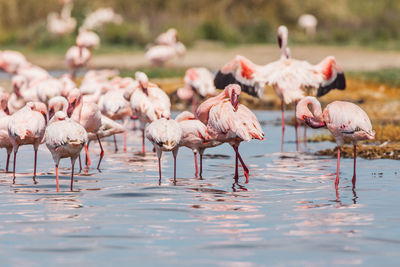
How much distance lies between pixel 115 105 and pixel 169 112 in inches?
108

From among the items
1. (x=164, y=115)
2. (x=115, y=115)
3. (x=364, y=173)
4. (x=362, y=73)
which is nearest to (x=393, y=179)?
(x=364, y=173)

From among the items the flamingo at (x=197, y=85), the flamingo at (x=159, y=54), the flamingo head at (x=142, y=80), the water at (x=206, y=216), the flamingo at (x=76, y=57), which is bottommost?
the water at (x=206, y=216)

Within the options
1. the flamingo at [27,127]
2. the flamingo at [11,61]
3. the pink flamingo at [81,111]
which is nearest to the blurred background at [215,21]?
the flamingo at [11,61]

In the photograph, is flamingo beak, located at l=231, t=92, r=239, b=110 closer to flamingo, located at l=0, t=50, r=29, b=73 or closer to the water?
the water

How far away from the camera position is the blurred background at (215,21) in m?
35.3

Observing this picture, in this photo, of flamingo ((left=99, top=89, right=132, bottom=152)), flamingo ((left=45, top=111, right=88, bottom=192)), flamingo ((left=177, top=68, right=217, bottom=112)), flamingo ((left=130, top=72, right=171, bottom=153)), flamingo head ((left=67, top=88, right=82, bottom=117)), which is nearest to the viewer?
flamingo ((left=45, top=111, right=88, bottom=192))

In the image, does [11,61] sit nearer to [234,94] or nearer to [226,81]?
[226,81]

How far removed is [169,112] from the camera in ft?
34.6

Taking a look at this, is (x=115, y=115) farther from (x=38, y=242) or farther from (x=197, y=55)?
(x=197, y=55)

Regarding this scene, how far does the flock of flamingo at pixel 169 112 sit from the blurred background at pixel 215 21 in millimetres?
18346

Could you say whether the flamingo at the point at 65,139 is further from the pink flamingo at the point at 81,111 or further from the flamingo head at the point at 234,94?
the flamingo head at the point at 234,94

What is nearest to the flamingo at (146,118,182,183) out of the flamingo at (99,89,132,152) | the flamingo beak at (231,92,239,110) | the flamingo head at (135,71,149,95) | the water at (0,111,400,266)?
the water at (0,111,400,266)

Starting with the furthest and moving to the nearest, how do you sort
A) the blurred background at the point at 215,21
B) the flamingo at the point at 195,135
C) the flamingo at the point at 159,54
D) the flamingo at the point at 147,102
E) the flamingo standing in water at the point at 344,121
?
the blurred background at the point at 215,21, the flamingo at the point at 159,54, the flamingo at the point at 147,102, the flamingo at the point at 195,135, the flamingo standing in water at the point at 344,121

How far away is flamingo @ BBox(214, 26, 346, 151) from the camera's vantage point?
12.9 metres
